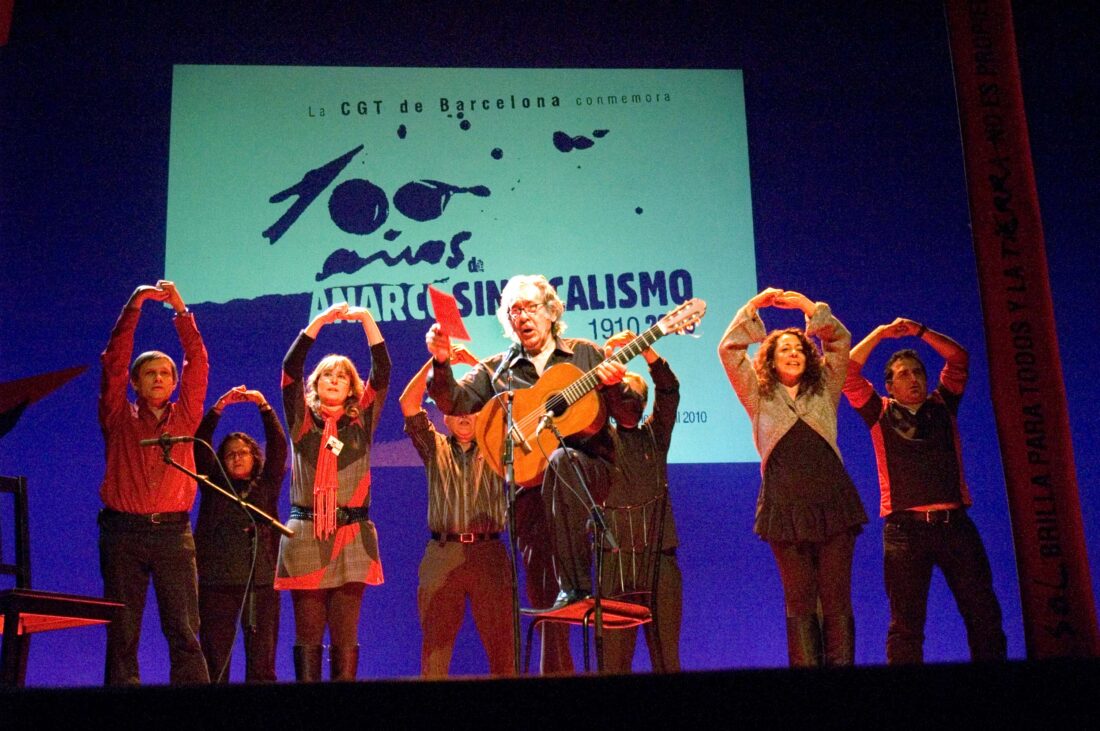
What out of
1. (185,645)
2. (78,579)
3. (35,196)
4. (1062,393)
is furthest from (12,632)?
(35,196)

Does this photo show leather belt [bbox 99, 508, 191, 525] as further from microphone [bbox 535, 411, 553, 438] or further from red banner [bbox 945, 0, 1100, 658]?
red banner [bbox 945, 0, 1100, 658]

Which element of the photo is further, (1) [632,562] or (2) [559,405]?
(1) [632,562]

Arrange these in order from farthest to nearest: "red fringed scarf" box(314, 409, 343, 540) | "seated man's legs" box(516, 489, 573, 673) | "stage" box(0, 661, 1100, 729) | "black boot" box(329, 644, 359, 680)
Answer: "seated man's legs" box(516, 489, 573, 673) < "red fringed scarf" box(314, 409, 343, 540) < "black boot" box(329, 644, 359, 680) < "stage" box(0, 661, 1100, 729)

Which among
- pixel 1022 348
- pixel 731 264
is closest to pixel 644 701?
pixel 1022 348

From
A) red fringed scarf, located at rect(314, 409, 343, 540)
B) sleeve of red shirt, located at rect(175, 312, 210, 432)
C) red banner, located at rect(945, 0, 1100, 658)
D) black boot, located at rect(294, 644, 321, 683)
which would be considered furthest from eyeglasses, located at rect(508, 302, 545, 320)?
red banner, located at rect(945, 0, 1100, 658)

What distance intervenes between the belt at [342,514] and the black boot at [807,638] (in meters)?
1.83

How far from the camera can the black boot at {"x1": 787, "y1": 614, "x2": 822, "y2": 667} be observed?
416 centimetres

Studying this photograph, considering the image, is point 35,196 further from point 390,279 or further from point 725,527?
point 725,527

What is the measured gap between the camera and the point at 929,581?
4480 millimetres

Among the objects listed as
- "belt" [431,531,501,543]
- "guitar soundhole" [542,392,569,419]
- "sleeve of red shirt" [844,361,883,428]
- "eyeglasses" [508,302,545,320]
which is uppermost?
"eyeglasses" [508,302,545,320]

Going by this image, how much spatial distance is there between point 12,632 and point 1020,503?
→ 111 inches

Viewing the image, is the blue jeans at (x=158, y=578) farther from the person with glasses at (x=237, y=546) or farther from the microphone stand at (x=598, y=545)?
the microphone stand at (x=598, y=545)

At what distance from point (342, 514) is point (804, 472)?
1.93 meters

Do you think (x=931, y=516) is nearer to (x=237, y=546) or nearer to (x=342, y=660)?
(x=342, y=660)
